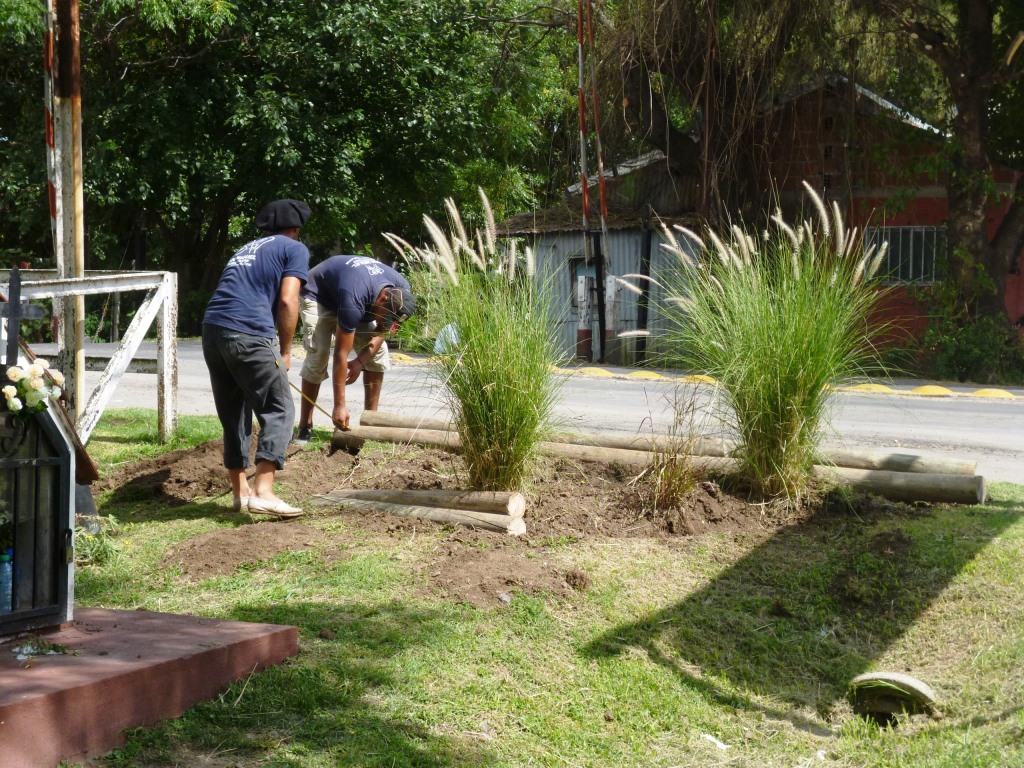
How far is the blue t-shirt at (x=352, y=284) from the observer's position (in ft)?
26.8

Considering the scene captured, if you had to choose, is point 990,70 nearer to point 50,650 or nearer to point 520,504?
→ point 520,504

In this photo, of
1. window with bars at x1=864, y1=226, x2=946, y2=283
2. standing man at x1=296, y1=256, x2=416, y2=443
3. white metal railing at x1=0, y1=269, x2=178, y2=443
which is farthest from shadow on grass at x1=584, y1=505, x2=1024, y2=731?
window with bars at x1=864, y1=226, x2=946, y2=283

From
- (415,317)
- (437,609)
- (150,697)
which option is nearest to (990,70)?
(415,317)

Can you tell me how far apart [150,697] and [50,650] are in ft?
1.38

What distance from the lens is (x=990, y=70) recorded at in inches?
696

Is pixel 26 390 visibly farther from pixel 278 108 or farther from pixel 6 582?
pixel 278 108

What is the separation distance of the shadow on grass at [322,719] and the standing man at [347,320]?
3343 mm

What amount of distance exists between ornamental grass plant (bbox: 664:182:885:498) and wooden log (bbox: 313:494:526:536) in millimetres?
1507

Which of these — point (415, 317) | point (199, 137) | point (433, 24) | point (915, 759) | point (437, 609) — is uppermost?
point (433, 24)

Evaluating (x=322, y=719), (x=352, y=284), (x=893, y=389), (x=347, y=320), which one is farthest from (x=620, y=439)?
(x=893, y=389)

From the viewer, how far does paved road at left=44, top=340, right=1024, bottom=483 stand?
7688mm

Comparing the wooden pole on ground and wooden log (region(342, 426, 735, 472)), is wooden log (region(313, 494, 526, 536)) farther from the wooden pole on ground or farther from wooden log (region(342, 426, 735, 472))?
the wooden pole on ground

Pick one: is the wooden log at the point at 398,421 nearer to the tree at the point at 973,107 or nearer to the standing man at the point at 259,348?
the standing man at the point at 259,348

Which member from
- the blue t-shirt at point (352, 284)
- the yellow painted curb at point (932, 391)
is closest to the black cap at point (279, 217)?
the blue t-shirt at point (352, 284)
